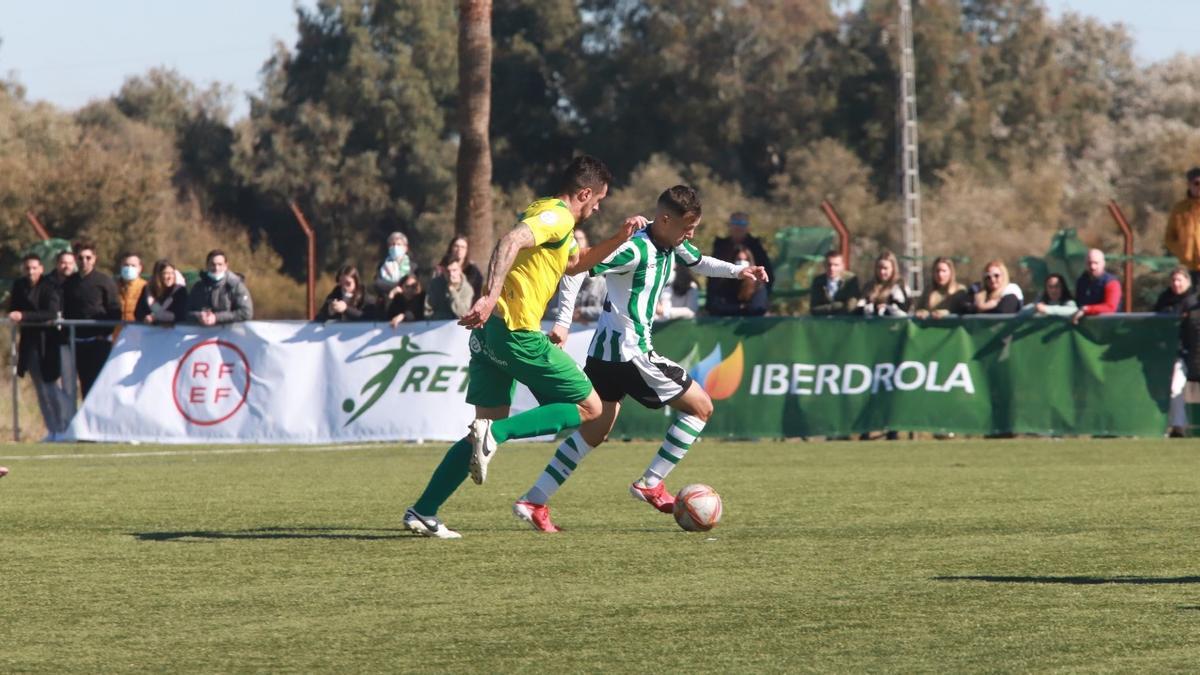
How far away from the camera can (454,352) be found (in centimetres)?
1831

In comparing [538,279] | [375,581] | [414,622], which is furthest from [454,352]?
[414,622]

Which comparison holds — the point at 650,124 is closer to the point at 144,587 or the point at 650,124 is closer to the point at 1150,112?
the point at 1150,112

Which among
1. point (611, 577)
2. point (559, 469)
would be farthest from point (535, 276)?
point (611, 577)

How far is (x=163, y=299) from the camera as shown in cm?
1917

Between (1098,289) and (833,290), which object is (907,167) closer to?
(833,290)

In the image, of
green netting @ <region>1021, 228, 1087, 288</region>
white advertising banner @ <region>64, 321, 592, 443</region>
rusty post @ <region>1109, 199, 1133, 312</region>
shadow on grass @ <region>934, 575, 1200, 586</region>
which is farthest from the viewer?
green netting @ <region>1021, 228, 1087, 288</region>

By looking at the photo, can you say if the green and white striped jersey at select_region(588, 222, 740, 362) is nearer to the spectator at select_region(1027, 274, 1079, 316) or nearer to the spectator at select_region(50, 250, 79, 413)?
the spectator at select_region(1027, 274, 1079, 316)

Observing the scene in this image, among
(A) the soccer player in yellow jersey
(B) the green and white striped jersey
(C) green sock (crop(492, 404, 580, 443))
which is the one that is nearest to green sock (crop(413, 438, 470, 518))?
(A) the soccer player in yellow jersey

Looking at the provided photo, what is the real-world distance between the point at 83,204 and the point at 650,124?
2508 cm

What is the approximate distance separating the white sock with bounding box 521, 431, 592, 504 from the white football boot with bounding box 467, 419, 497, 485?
908 mm

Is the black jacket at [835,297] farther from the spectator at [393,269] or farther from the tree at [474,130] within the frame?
the tree at [474,130]

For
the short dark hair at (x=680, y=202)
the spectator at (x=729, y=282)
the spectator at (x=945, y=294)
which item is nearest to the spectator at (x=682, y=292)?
the spectator at (x=729, y=282)

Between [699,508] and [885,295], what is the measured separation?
9267 millimetres

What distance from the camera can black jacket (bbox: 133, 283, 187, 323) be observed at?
18.9 meters
